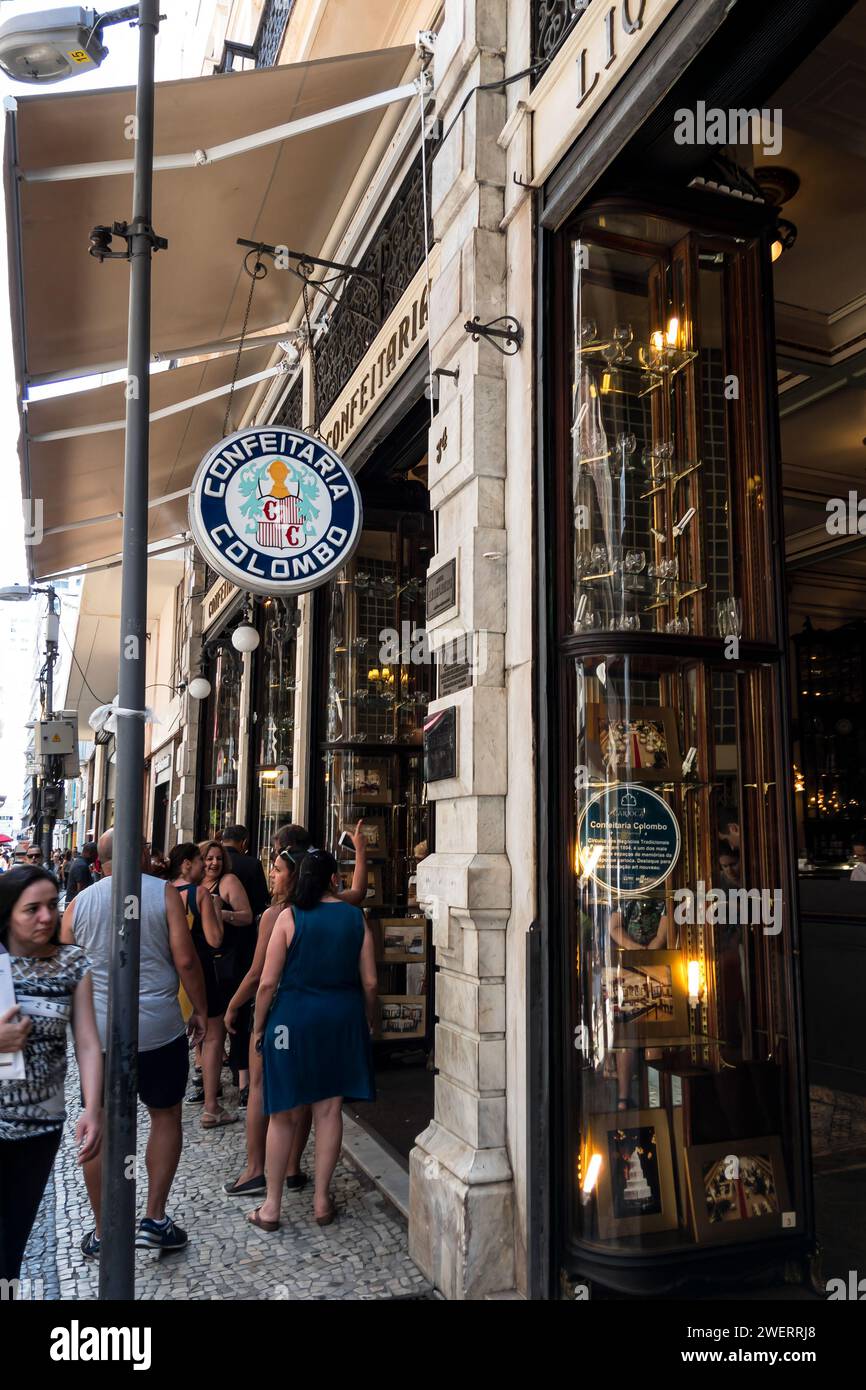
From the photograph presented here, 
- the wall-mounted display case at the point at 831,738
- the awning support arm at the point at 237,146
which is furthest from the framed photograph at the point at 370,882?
the wall-mounted display case at the point at 831,738

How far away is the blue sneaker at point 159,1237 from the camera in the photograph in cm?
439

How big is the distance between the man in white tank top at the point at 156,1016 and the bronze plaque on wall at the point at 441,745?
4.49ft

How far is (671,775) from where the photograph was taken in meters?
4.16

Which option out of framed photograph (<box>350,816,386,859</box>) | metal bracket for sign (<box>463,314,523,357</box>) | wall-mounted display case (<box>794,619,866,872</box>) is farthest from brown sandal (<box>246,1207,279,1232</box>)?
wall-mounted display case (<box>794,619,866,872</box>)

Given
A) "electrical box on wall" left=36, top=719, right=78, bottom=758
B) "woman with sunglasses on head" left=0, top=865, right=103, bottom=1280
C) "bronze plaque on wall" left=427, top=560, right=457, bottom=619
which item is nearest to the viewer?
"woman with sunglasses on head" left=0, top=865, right=103, bottom=1280

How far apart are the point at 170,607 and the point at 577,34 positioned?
2001cm

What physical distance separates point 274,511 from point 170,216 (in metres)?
2.78

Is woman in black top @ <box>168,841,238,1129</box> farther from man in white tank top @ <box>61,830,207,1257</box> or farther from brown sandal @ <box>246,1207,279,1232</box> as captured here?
brown sandal @ <box>246,1207,279,1232</box>

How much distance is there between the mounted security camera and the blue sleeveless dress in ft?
12.5

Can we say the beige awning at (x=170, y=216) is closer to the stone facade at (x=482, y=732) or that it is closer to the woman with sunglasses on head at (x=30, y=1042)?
the stone facade at (x=482, y=732)

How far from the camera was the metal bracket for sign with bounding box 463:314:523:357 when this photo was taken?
4355 mm

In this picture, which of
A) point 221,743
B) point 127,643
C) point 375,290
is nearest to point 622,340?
point 127,643

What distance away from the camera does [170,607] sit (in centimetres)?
2277
